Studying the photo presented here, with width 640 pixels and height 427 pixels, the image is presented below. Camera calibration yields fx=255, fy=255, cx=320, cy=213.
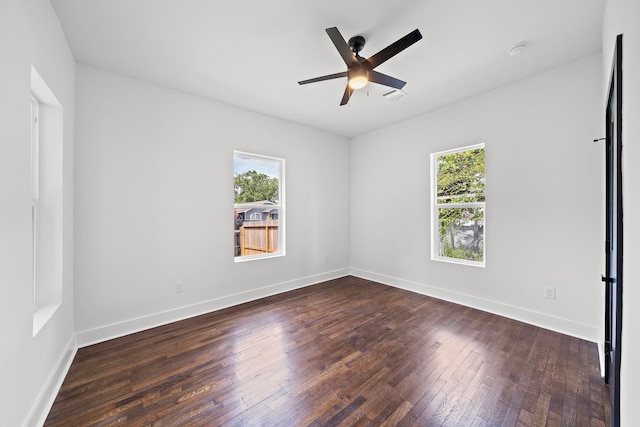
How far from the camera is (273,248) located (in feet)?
13.3

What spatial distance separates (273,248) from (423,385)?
2.75 meters

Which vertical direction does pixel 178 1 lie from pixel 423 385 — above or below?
above

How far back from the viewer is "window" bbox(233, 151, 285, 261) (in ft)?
11.8

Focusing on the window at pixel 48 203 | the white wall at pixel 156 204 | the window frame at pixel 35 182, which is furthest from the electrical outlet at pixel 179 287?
the window frame at pixel 35 182

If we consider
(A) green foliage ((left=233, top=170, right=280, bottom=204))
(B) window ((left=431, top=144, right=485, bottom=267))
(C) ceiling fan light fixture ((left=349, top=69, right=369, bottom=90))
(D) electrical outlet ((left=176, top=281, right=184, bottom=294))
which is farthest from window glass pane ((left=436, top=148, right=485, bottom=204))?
(D) electrical outlet ((left=176, top=281, right=184, bottom=294))

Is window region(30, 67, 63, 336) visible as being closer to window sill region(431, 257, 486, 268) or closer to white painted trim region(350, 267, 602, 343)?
white painted trim region(350, 267, 602, 343)

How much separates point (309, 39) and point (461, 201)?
2754 mm

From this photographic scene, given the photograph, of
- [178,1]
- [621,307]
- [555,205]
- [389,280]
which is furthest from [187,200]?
[555,205]

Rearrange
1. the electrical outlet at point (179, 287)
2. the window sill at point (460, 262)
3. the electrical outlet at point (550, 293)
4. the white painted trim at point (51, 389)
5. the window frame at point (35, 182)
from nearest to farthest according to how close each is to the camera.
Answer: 1. the white painted trim at point (51, 389)
2. the window frame at point (35, 182)
3. the electrical outlet at point (550, 293)
4. the electrical outlet at point (179, 287)
5. the window sill at point (460, 262)

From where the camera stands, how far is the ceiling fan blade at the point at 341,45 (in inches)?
67.6

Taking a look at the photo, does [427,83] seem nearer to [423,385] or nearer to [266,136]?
[266,136]

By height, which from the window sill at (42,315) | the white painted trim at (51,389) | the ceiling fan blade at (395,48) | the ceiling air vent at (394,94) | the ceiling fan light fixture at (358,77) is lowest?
A: the white painted trim at (51,389)

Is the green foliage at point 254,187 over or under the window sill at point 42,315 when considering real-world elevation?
over

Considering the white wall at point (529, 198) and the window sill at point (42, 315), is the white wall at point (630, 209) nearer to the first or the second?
the white wall at point (529, 198)
